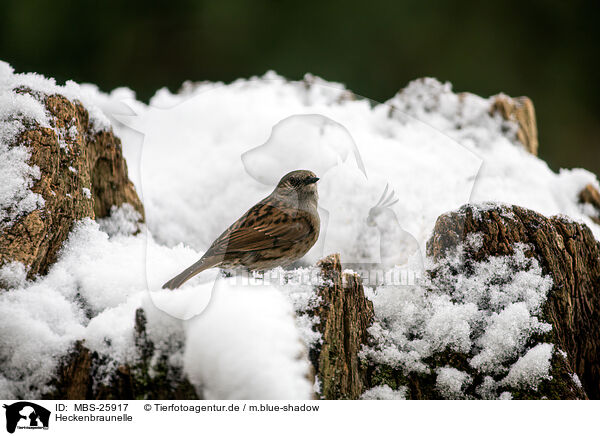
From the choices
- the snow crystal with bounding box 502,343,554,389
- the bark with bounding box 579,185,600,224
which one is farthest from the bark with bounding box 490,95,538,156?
the snow crystal with bounding box 502,343,554,389

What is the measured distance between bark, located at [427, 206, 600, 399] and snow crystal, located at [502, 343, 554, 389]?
9 cm

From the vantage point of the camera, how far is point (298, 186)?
0.88 m

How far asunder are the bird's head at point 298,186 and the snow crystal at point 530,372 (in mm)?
443

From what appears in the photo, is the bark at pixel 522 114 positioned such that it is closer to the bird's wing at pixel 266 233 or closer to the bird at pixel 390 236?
the bird at pixel 390 236

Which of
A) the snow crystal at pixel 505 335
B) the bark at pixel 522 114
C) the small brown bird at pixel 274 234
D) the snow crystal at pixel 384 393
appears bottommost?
the snow crystal at pixel 384 393

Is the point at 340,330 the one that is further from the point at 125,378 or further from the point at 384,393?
the point at 125,378

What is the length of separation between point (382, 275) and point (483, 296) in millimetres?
184

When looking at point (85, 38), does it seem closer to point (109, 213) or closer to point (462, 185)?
point (109, 213)

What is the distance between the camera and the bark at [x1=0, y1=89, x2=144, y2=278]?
35.1 inches

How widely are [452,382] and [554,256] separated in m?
Result: 0.33

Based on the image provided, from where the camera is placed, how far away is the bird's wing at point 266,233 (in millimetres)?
860
